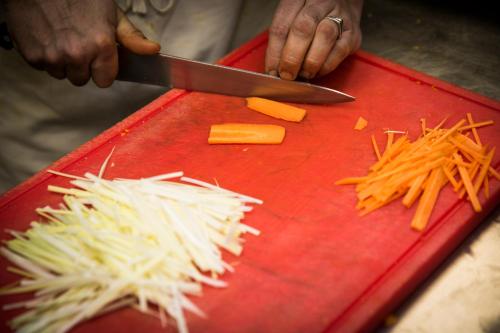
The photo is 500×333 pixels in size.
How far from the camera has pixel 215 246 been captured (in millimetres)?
1732

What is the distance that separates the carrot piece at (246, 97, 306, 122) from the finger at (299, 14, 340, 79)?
0.58 feet

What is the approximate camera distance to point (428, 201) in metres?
1.81

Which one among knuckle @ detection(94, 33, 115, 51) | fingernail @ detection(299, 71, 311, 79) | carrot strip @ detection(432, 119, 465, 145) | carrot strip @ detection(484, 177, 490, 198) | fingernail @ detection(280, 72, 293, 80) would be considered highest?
knuckle @ detection(94, 33, 115, 51)

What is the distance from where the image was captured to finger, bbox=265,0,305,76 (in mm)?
2326

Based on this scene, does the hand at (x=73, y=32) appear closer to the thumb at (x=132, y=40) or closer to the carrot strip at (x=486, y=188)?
the thumb at (x=132, y=40)

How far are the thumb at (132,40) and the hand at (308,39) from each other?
0.49 meters

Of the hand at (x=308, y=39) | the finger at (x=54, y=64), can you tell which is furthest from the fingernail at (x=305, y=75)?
the finger at (x=54, y=64)

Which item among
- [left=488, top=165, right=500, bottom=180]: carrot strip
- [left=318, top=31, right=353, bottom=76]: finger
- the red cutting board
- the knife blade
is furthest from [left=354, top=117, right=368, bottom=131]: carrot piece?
[left=488, top=165, right=500, bottom=180]: carrot strip

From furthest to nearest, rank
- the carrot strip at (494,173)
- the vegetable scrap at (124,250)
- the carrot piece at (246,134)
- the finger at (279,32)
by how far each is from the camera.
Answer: the finger at (279,32) < the carrot piece at (246,134) < the carrot strip at (494,173) < the vegetable scrap at (124,250)

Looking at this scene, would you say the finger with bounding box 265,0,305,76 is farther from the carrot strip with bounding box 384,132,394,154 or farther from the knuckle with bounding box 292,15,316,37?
the carrot strip with bounding box 384,132,394,154

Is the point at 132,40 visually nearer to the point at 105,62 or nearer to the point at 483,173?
the point at 105,62

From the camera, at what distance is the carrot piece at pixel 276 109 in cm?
221

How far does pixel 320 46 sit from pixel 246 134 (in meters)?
0.47

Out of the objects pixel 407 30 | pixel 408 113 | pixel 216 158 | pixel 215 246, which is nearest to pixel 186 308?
pixel 215 246
